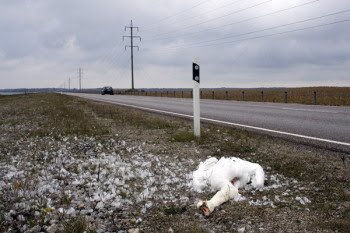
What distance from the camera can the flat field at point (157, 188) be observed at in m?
3.00

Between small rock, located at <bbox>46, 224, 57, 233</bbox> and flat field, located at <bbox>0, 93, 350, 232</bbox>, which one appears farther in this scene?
flat field, located at <bbox>0, 93, 350, 232</bbox>

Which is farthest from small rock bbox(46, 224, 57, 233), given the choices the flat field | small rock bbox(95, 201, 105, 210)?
small rock bbox(95, 201, 105, 210)

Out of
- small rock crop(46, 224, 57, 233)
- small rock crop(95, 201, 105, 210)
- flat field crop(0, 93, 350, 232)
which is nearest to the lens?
small rock crop(46, 224, 57, 233)

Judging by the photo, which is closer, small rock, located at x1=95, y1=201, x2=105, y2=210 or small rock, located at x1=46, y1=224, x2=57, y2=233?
Answer: small rock, located at x1=46, y1=224, x2=57, y2=233

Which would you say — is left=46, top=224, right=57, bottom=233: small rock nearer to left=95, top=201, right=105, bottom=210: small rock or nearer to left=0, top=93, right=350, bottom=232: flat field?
left=0, top=93, right=350, bottom=232: flat field

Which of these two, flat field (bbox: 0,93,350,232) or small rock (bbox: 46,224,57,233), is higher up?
flat field (bbox: 0,93,350,232)

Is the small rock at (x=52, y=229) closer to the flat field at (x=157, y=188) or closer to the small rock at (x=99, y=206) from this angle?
the flat field at (x=157, y=188)

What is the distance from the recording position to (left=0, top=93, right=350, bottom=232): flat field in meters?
3.00

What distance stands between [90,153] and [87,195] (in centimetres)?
227

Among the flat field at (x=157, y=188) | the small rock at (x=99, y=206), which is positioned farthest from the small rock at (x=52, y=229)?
the small rock at (x=99, y=206)

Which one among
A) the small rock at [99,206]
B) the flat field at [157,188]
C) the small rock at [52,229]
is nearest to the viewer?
the small rock at [52,229]

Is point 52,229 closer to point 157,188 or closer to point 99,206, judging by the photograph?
point 99,206

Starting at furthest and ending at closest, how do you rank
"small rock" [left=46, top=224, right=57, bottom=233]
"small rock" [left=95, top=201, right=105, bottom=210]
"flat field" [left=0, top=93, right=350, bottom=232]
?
"small rock" [left=95, top=201, right=105, bottom=210]
"flat field" [left=0, top=93, right=350, bottom=232]
"small rock" [left=46, top=224, right=57, bottom=233]

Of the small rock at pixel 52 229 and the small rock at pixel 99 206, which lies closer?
the small rock at pixel 52 229
